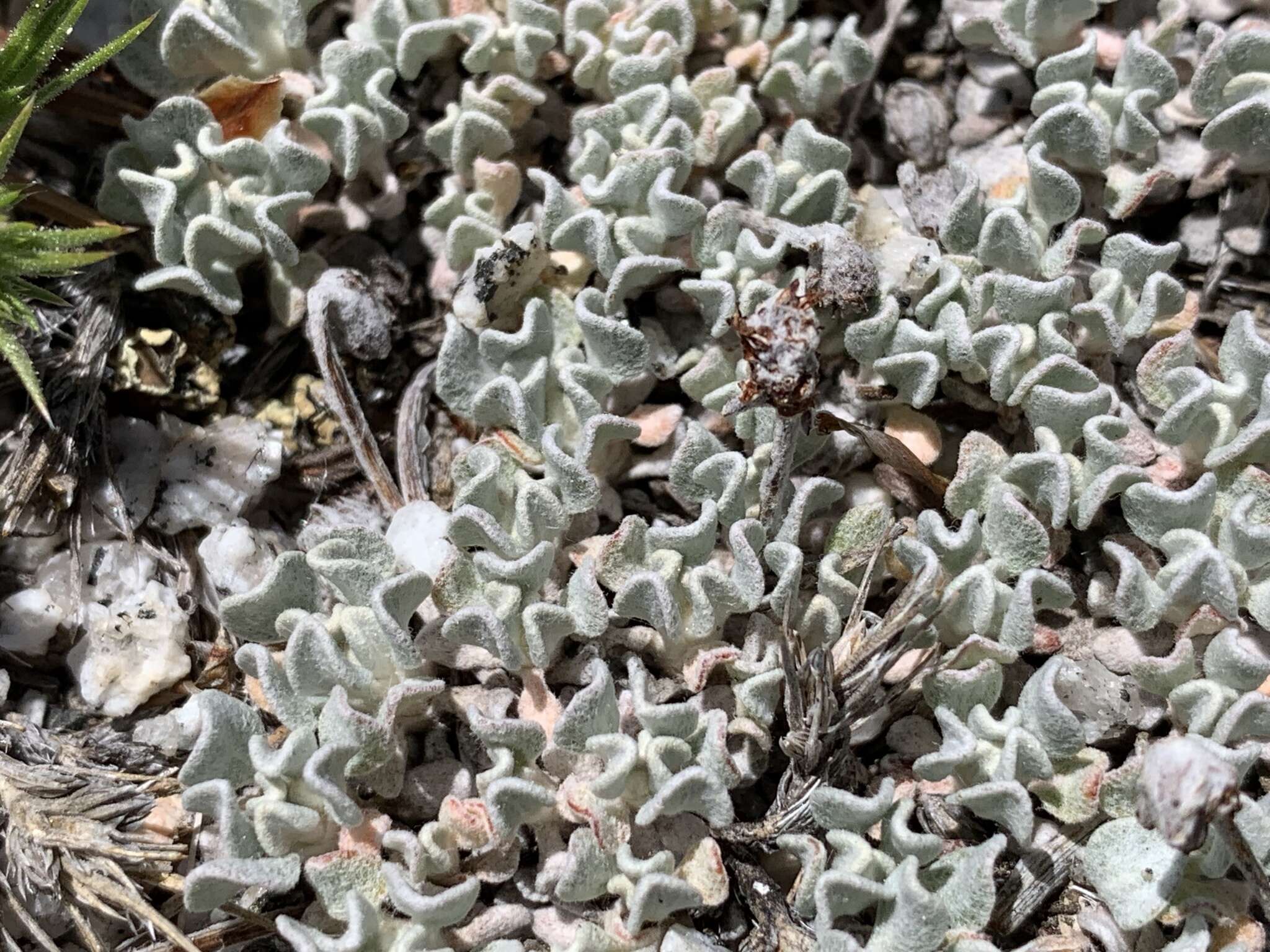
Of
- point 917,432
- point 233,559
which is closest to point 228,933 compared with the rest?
point 233,559

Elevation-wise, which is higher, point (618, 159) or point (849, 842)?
point (618, 159)

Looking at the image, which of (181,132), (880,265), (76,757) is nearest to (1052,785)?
(880,265)

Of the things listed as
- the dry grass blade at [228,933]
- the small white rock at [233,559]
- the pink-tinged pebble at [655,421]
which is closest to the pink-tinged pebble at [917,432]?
the pink-tinged pebble at [655,421]

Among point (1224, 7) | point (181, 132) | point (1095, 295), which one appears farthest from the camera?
point (1224, 7)

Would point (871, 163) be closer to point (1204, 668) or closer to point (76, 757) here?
point (1204, 668)

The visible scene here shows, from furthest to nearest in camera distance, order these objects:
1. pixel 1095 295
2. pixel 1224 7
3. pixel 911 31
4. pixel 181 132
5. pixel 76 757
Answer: pixel 911 31
pixel 1224 7
pixel 181 132
pixel 1095 295
pixel 76 757

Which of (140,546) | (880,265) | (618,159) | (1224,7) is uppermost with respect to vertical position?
(1224,7)

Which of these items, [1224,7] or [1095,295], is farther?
[1224,7]

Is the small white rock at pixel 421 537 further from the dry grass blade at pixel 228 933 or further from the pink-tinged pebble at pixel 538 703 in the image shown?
the dry grass blade at pixel 228 933
